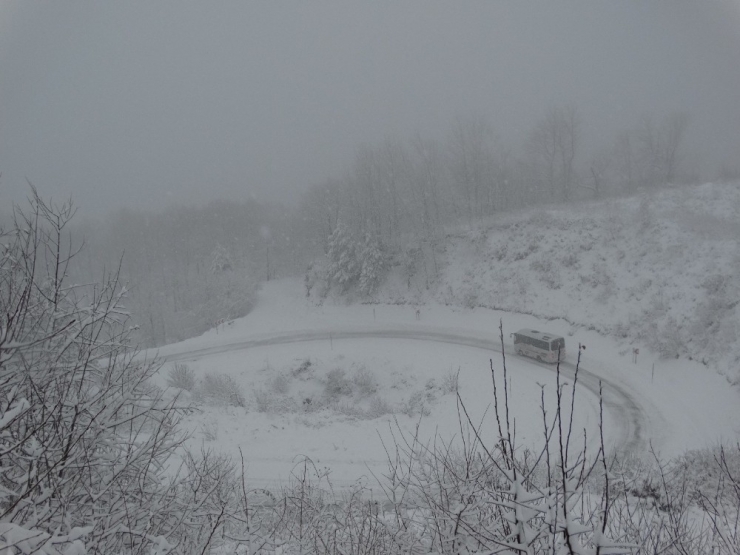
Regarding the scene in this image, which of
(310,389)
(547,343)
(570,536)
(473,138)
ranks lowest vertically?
(310,389)

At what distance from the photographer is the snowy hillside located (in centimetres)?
2070

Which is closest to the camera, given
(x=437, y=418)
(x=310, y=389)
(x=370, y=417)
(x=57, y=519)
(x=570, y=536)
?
(x=570, y=536)

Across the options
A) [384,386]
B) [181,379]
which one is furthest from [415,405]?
[181,379]

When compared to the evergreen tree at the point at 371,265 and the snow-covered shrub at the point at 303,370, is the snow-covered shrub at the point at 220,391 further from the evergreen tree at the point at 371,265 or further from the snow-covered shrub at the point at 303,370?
the evergreen tree at the point at 371,265

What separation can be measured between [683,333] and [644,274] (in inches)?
261

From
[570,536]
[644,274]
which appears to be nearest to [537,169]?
[644,274]

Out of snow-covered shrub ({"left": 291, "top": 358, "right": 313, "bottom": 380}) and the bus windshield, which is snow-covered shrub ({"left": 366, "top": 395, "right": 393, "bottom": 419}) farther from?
the bus windshield

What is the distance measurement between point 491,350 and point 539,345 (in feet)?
10.7

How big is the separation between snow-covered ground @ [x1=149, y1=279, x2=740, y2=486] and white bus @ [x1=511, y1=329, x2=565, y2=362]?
0.61 meters

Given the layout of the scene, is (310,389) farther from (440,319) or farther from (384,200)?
(384,200)

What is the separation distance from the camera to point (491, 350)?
2453cm

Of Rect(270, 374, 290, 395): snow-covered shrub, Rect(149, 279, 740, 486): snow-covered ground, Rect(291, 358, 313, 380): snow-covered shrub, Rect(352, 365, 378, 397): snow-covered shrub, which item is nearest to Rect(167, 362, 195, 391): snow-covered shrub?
Rect(149, 279, 740, 486): snow-covered ground

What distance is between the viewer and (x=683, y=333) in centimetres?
2023

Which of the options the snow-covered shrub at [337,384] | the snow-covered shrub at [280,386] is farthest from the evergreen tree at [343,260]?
the snow-covered shrub at [280,386]
